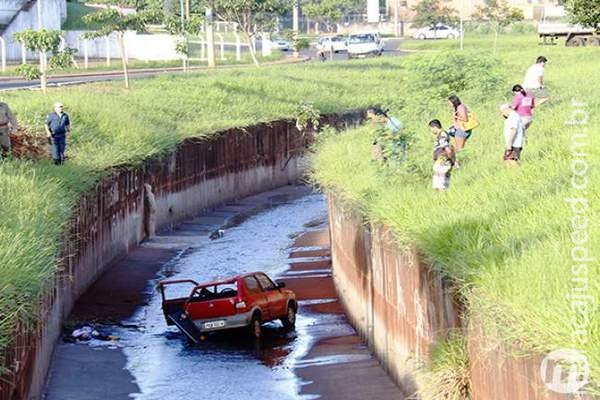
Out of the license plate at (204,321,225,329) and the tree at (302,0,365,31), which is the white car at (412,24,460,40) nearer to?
the tree at (302,0,365,31)

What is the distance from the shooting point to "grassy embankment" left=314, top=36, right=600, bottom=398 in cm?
1314

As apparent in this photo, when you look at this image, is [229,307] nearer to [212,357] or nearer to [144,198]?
[212,357]

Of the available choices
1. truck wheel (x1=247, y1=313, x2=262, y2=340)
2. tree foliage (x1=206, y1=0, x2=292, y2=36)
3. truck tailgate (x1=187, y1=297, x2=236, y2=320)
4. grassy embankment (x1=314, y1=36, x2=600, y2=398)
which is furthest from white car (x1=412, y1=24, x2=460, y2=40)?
truck tailgate (x1=187, y1=297, x2=236, y2=320)

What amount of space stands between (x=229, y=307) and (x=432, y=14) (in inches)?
4149

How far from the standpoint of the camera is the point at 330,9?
12319cm

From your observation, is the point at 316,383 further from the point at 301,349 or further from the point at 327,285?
the point at 327,285

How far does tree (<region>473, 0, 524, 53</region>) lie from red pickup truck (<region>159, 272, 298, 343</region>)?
82.3m

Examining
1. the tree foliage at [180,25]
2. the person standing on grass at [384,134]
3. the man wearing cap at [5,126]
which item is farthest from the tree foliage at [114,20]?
the person standing on grass at [384,134]

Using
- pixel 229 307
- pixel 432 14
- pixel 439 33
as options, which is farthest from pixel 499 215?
pixel 432 14

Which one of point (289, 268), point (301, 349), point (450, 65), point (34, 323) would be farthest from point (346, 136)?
point (34, 323)

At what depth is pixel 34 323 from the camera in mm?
19328

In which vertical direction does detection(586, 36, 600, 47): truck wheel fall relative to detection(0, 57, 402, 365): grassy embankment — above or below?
above

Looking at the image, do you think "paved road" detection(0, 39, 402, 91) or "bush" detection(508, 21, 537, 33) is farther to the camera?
"bush" detection(508, 21, 537, 33)

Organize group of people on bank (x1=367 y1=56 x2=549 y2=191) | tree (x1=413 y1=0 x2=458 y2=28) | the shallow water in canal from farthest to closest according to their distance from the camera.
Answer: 1. tree (x1=413 y1=0 x2=458 y2=28)
2. the shallow water in canal
3. group of people on bank (x1=367 y1=56 x2=549 y2=191)
